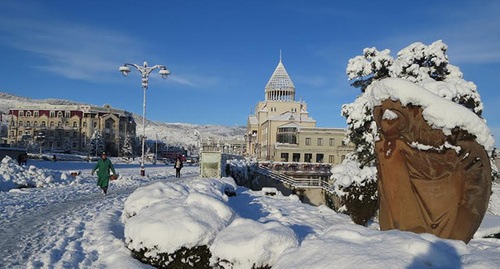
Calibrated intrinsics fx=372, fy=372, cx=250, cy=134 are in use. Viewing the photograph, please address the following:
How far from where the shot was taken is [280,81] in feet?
270

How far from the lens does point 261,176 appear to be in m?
30.8

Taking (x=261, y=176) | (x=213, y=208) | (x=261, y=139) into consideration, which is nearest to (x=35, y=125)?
(x=261, y=139)

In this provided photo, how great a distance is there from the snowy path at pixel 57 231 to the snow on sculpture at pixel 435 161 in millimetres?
5018

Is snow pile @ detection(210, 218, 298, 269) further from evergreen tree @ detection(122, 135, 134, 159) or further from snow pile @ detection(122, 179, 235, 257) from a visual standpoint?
evergreen tree @ detection(122, 135, 134, 159)

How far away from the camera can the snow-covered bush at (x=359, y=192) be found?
12812 mm

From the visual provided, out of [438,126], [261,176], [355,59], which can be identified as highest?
[355,59]

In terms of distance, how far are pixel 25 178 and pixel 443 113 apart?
17.0 metres

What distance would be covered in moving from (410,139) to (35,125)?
98159 millimetres

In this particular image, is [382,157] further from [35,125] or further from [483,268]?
[35,125]

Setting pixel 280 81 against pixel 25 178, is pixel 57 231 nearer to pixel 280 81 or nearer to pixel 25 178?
pixel 25 178

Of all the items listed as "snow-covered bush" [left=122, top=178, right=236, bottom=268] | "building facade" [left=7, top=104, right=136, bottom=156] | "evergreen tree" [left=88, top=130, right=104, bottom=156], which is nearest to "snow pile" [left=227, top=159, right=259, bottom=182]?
"snow-covered bush" [left=122, top=178, right=236, bottom=268]

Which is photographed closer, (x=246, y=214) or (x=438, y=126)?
(x=438, y=126)

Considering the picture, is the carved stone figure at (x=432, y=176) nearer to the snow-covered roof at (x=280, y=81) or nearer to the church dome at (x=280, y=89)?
the church dome at (x=280, y=89)

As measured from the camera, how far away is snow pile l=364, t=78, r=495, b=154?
6445 mm
